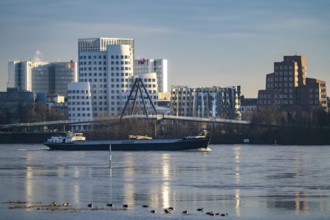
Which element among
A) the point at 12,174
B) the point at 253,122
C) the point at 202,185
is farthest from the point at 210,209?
the point at 253,122

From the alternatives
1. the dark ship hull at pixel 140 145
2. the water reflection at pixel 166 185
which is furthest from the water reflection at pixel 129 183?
the dark ship hull at pixel 140 145

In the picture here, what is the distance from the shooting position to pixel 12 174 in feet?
257

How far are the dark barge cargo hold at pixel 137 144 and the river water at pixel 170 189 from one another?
129ft

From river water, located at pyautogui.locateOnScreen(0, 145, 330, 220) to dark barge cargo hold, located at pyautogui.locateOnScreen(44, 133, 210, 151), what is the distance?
1553 inches

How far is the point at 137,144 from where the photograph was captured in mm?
138500

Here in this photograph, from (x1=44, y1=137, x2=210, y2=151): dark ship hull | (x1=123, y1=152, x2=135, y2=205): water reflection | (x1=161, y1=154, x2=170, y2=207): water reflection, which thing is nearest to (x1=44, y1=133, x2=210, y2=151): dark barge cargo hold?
(x1=44, y1=137, x2=210, y2=151): dark ship hull

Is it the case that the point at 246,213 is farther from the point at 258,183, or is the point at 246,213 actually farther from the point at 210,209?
the point at 258,183

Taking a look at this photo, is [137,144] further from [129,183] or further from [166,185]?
[166,185]

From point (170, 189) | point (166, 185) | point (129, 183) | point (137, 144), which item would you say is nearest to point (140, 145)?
point (137, 144)

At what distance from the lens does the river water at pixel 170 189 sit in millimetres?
51500

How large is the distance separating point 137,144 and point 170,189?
75.2 m

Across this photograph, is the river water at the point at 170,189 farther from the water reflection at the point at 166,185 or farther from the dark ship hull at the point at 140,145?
the dark ship hull at the point at 140,145

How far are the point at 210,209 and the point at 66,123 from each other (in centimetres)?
13071

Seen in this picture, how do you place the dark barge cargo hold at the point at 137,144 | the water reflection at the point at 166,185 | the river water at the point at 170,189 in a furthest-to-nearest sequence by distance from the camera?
the dark barge cargo hold at the point at 137,144
the water reflection at the point at 166,185
the river water at the point at 170,189
